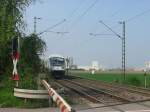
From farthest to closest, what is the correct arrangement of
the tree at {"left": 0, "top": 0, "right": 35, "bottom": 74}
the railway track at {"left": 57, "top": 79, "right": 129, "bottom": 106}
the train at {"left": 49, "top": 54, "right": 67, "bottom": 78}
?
1. the train at {"left": 49, "top": 54, "right": 67, "bottom": 78}
2. the tree at {"left": 0, "top": 0, "right": 35, "bottom": 74}
3. the railway track at {"left": 57, "top": 79, "right": 129, "bottom": 106}

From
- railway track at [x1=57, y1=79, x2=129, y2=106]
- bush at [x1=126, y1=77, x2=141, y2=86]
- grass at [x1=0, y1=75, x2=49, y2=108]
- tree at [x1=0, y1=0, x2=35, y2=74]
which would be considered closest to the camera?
grass at [x1=0, y1=75, x2=49, y2=108]

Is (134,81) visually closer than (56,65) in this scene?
Yes

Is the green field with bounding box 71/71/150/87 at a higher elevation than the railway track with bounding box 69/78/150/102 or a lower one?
higher

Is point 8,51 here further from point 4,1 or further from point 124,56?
point 124,56

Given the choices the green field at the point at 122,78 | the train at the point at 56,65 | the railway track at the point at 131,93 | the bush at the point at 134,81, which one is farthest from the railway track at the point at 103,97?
the train at the point at 56,65

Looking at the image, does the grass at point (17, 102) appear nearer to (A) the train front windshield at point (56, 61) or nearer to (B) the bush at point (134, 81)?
(B) the bush at point (134, 81)

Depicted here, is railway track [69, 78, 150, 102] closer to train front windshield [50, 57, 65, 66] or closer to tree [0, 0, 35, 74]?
tree [0, 0, 35, 74]

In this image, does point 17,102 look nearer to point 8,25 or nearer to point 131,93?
point 8,25

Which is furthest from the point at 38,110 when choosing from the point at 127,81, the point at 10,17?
the point at 127,81

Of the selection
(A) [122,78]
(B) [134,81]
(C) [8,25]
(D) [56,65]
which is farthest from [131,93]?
(D) [56,65]

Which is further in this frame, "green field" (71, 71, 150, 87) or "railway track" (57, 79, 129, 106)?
"green field" (71, 71, 150, 87)

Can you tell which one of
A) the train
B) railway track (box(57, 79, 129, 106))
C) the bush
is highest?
the train

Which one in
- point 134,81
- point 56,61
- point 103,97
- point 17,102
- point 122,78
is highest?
point 56,61

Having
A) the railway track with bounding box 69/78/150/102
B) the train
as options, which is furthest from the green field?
the railway track with bounding box 69/78/150/102
